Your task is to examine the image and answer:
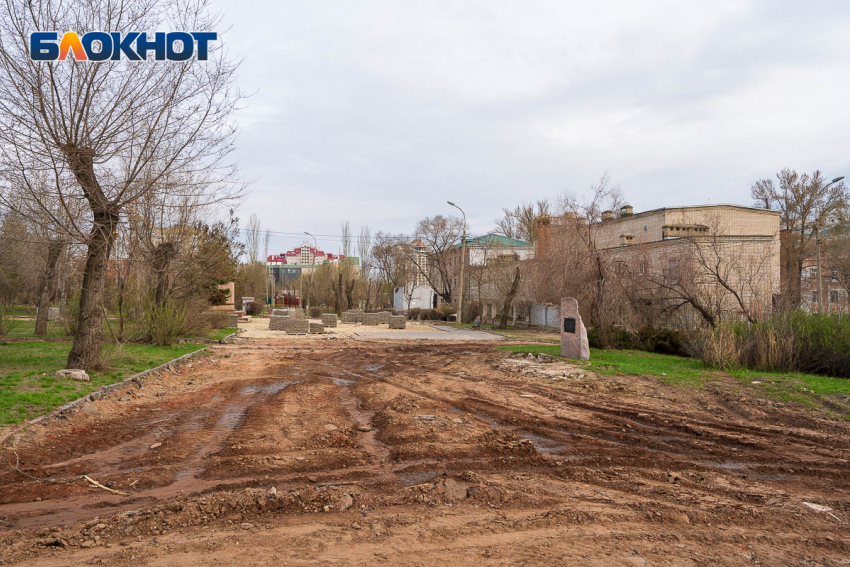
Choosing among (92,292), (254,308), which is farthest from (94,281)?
Answer: (254,308)

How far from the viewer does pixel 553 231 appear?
2347 cm

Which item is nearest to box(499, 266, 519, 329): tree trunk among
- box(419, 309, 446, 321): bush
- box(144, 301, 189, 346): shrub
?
box(419, 309, 446, 321): bush

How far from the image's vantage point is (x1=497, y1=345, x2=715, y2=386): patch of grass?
13.1 meters

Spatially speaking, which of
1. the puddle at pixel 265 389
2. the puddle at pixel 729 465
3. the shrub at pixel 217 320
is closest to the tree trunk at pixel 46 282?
the shrub at pixel 217 320

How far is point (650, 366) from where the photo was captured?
1509 centimetres

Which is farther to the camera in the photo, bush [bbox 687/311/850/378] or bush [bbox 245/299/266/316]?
bush [bbox 245/299/266/316]

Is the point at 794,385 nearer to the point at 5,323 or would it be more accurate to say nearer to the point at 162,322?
the point at 162,322

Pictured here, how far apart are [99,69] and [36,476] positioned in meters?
8.36

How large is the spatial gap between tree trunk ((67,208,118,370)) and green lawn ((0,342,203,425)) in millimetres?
458

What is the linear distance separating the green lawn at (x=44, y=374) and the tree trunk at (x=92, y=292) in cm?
46

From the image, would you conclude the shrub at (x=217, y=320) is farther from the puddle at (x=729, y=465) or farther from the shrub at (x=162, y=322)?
the puddle at (x=729, y=465)

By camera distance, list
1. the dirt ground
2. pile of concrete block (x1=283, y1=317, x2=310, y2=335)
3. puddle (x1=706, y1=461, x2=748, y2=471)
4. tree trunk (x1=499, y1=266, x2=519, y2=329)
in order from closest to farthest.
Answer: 1. the dirt ground
2. puddle (x1=706, y1=461, x2=748, y2=471)
3. pile of concrete block (x1=283, y1=317, x2=310, y2=335)
4. tree trunk (x1=499, y1=266, x2=519, y2=329)

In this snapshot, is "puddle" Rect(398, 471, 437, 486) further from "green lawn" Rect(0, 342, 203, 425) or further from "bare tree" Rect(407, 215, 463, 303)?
"bare tree" Rect(407, 215, 463, 303)

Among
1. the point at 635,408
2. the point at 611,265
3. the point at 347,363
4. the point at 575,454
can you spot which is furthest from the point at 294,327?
the point at 575,454
